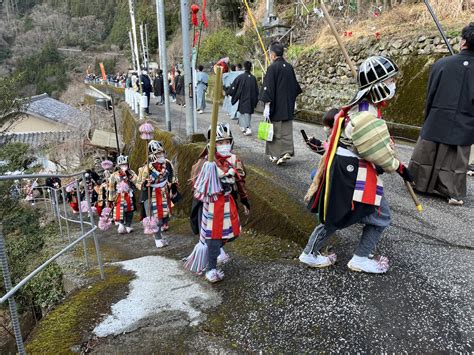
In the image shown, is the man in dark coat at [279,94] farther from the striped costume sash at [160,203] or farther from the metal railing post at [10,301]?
the metal railing post at [10,301]

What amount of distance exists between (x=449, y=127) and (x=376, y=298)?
8.69 ft

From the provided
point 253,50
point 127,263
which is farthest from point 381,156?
point 253,50

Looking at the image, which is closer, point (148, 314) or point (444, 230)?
point (148, 314)

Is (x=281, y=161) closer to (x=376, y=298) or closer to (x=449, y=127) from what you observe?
(x=449, y=127)

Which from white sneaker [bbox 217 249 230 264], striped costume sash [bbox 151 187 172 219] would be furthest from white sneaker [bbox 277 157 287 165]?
white sneaker [bbox 217 249 230 264]

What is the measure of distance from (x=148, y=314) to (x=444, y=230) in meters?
3.25

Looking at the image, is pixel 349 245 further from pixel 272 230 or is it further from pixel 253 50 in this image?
pixel 253 50

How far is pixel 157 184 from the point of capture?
17.6 ft

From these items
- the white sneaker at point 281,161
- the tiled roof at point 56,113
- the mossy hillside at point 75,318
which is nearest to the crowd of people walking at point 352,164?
the white sneaker at point 281,161

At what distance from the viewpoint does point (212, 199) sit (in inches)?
133

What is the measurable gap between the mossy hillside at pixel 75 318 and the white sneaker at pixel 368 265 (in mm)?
2301

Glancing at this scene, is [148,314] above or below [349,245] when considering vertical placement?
below

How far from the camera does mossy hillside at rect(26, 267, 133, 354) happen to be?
9.32 ft

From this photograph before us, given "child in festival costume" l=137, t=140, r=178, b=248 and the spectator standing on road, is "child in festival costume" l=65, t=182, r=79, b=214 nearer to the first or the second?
"child in festival costume" l=137, t=140, r=178, b=248
